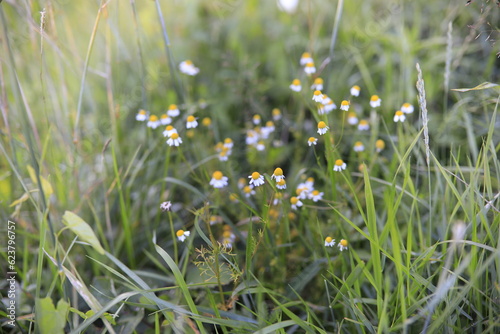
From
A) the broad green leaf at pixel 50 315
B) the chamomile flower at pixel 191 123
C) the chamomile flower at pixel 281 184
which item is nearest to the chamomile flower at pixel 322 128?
the chamomile flower at pixel 281 184

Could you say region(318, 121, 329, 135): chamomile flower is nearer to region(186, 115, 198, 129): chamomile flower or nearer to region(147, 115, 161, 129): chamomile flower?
region(186, 115, 198, 129): chamomile flower

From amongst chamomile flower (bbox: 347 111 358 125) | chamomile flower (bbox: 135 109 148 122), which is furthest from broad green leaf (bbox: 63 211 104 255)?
chamomile flower (bbox: 347 111 358 125)

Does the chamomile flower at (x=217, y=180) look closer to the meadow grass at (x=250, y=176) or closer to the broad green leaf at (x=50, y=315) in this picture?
the meadow grass at (x=250, y=176)

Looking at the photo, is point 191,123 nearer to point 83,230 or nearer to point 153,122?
point 153,122

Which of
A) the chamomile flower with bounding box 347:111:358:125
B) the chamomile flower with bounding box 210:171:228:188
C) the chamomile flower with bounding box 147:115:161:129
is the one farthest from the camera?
the chamomile flower with bounding box 347:111:358:125

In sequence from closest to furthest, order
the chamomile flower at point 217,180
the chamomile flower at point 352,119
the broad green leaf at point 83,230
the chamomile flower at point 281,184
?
the broad green leaf at point 83,230, the chamomile flower at point 281,184, the chamomile flower at point 217,180, the chamomile flower at point 352,119

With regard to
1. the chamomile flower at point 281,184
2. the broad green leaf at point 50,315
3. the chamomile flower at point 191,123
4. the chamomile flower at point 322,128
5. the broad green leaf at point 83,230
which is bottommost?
the broad green leaf at point 50,315

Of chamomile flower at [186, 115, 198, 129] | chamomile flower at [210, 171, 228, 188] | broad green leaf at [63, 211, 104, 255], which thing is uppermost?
chamomile flower at [186, 115, 198, 129]

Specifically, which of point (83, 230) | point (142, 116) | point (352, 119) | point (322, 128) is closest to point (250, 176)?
point (322, 128)
